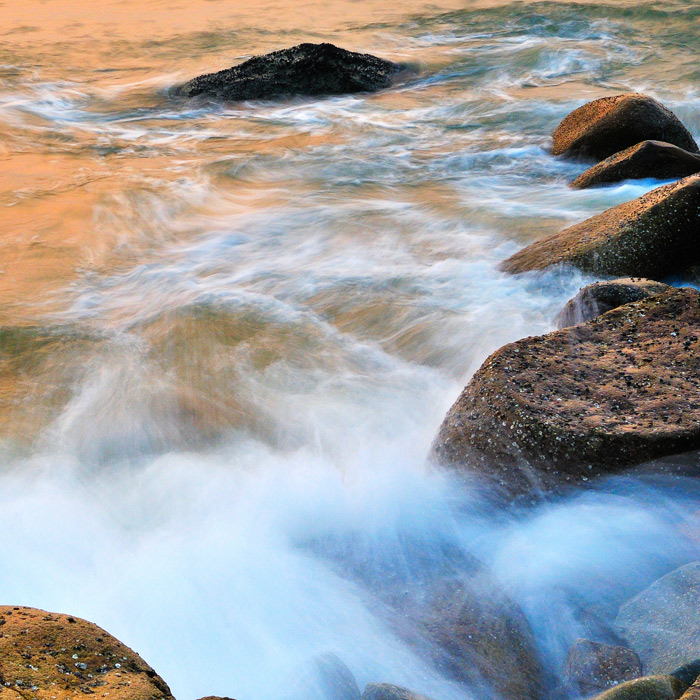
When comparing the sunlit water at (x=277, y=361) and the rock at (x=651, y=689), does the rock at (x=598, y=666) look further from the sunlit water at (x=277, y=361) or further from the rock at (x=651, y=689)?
the rock at (x=651, y=689)

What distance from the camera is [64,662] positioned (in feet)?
5.98

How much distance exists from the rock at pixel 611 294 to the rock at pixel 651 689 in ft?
7.23

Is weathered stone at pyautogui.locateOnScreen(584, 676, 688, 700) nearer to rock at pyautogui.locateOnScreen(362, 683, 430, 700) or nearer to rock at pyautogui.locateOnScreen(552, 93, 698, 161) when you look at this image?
rock at pyautogui.locateOnScreen(362, 683, 430, 700)

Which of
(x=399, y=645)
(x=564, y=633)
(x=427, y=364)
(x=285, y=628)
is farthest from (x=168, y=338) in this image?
(x=564, y=633)

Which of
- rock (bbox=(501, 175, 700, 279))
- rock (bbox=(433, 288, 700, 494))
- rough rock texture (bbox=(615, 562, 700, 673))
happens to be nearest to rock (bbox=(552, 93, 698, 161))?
rock (bbox=(501, 175, 700, 279))

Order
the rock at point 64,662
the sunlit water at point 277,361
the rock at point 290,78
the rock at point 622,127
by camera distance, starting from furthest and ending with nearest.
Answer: the rock at point 290,78 < the rock at point 622,127 < the sunlit water at point 277,361 < the rock at point 64,662

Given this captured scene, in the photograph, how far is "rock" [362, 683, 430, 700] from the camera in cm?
217

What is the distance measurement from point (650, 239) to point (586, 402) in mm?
1912

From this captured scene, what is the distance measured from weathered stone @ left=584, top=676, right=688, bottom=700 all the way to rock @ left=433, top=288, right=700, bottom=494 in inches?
38.3

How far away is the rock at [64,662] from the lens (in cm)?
173

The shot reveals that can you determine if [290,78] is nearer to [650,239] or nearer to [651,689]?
[650,239]

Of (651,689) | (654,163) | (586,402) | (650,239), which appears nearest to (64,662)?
(651,689)

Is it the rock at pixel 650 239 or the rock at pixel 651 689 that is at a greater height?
the rock at pixel 650 239

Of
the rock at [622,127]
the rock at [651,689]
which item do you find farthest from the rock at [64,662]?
the rock at [622,127]
